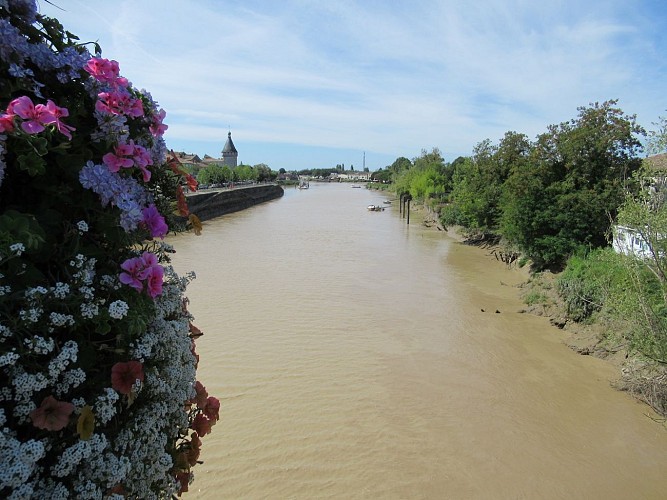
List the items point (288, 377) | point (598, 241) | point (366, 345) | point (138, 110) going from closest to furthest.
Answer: point (138, 110) < point (288, 377) < point (366, 345) < point (598, 241)

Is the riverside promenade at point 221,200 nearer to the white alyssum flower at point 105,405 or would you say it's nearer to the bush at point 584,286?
the bush at point 584,286

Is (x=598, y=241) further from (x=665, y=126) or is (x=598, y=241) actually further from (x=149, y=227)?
(x=149, y=227)

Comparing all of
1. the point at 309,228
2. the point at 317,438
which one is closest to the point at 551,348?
the point at 317,438

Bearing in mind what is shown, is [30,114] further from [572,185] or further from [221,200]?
[221,200]

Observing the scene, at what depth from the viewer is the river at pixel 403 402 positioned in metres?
6.30

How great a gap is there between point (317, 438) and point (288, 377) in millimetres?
2023

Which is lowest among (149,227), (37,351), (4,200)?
(37,351)

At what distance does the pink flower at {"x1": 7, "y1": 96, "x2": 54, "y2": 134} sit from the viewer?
1.64 metres

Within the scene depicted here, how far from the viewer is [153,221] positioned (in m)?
2.12

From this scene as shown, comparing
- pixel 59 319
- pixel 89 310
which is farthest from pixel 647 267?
pixel 59 319

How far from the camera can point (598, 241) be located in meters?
16.7

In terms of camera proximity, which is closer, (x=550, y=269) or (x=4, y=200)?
(x=4, y=200)

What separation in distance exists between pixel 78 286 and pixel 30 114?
0.64 meters

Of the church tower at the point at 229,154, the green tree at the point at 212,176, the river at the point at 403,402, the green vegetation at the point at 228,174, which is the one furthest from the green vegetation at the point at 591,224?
the church tower at the point at 229,154
